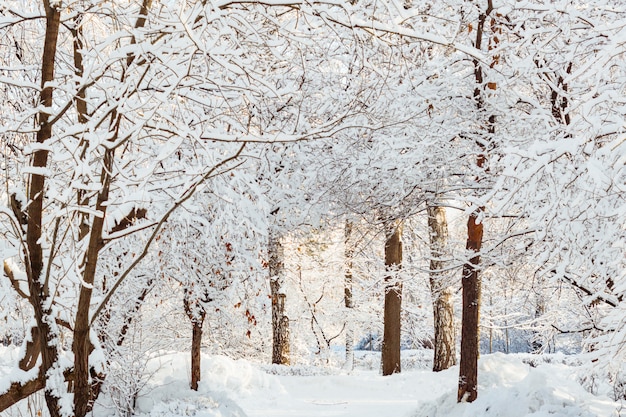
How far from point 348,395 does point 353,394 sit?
11 centimetres

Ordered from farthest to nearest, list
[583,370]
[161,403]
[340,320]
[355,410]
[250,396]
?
[340,320], [250,396], [355,410], [161,403], [583,370]

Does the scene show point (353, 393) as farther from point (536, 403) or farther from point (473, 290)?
point (536, 403)

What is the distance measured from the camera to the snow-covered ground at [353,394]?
285 inches

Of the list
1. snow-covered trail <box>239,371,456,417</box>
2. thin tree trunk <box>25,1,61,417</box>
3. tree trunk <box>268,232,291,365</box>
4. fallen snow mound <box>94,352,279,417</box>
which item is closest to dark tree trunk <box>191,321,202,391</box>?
fallen snow mound <box>94,352,279,417</box>

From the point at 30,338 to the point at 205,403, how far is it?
635 centimetres

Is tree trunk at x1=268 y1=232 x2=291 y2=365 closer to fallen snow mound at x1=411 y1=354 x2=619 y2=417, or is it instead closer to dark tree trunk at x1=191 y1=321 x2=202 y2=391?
dark tree trunk at x1=191 y1=321 x2=202 y2=391

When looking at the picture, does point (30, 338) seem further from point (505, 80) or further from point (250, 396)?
point (250, 396)

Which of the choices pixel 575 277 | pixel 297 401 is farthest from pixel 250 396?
pixel 575 277

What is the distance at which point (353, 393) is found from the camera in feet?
43.9

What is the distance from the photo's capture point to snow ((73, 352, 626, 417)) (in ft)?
23.8

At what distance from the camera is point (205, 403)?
9.47 metres

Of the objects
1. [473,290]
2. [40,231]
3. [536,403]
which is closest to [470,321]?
[473,290]

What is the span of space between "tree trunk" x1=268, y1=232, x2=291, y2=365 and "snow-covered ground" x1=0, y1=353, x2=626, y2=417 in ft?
2.05

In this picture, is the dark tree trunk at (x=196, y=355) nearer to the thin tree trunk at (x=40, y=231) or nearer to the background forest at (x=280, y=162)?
the background forest at (x=280, y=162)
